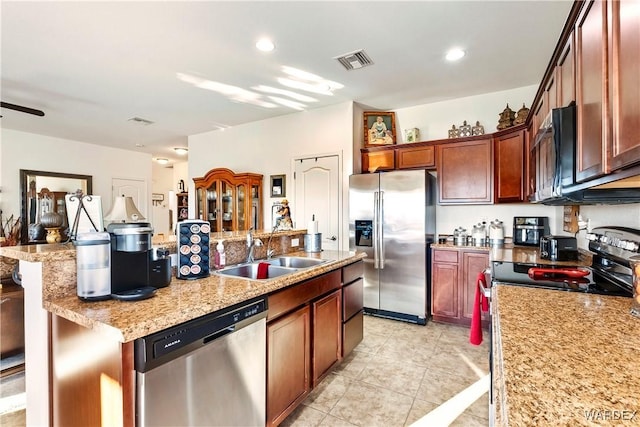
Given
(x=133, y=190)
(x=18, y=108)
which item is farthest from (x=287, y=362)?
(x=133, y=190)

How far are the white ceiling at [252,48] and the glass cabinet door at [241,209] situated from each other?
4.08 ft

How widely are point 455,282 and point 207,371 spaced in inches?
117

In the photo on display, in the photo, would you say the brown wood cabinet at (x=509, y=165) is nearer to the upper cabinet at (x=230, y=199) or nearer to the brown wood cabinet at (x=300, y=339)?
the brown wood cabinet at (x=300, y=339)

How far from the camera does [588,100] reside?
123cm

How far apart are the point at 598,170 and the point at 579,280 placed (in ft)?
3.11

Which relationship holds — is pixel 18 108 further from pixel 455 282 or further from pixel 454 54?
pixel 455 282

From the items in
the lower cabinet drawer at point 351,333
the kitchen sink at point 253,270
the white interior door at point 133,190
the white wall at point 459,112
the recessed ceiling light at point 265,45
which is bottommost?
the lower cabinet drawer at point 351,333

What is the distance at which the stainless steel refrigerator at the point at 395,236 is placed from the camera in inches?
139

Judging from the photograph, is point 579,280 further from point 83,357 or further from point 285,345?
point 83,357

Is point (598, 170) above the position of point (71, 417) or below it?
above

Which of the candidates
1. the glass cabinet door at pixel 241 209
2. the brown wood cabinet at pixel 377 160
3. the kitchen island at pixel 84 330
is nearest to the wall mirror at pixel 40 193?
the glass cabinet door at pixel 241 209

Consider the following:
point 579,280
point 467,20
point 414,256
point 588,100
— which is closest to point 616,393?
point 588,100

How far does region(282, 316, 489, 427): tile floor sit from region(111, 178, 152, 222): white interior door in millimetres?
6124

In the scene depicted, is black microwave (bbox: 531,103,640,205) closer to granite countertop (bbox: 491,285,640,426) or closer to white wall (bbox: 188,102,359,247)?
granite countertop (bbox: 491,285,640,426)
